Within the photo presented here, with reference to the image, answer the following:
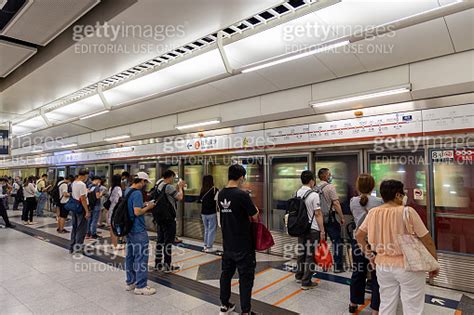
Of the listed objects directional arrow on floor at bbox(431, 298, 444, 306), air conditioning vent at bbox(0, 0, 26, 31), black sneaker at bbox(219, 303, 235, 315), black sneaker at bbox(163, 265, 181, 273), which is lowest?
directional arrow on floor at bbox(431, 298, 444, 306)

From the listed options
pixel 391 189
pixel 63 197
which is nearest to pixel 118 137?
pixel 63 197

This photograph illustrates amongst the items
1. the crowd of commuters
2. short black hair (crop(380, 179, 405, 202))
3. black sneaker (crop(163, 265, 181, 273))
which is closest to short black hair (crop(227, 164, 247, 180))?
the crowd of commuters

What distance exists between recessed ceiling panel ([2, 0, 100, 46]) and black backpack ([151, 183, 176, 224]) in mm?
2294

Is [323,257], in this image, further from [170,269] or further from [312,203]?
[170,269]

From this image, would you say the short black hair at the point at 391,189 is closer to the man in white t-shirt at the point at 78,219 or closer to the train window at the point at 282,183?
the train window at the point at 282,183

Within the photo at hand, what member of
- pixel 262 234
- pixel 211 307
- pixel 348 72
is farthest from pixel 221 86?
pixel 211 307

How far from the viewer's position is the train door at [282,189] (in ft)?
16.8

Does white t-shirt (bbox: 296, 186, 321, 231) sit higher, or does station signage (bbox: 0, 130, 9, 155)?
station signage (bbox: 0, 130, 9, 155)

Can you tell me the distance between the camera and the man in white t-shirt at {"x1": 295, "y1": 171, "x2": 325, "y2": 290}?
3.56 meters

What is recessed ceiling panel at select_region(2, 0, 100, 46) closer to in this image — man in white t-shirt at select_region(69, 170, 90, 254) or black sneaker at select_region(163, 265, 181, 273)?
man in white t-shirt at select_region(69, 170, 90, 254)

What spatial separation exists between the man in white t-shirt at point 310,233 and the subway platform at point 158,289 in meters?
0.18

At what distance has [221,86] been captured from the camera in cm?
493

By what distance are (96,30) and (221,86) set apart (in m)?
2.17

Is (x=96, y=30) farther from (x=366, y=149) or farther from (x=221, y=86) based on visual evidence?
(x=366, y=149)
